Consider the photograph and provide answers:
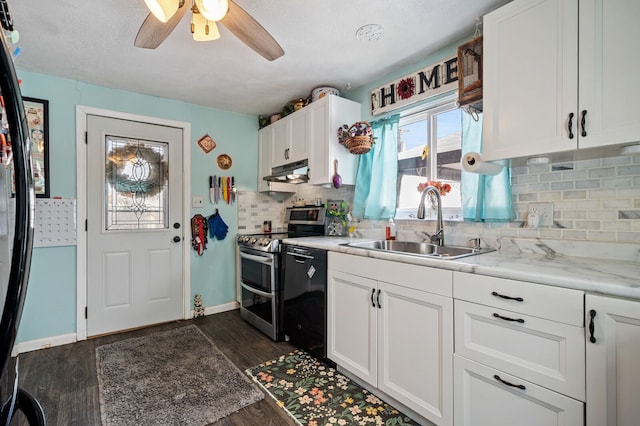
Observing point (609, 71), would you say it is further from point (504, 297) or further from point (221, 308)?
point (221, 308)

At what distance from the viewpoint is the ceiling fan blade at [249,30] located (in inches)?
55.0

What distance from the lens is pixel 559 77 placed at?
1.37m

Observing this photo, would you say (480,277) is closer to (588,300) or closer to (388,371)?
(588,300)

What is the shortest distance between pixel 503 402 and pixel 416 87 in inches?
78.2

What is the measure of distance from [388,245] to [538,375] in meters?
1.30

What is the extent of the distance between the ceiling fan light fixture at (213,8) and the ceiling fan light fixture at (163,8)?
0.34ft

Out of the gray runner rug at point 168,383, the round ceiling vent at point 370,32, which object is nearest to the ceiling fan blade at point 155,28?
the round ceiling vent at point 370,32

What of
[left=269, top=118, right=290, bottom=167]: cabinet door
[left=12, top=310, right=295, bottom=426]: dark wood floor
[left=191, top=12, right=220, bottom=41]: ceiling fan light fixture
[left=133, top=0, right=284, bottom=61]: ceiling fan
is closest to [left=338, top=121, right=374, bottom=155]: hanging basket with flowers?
[left=269, top=118, right=290, bottom=167]: cabinet door

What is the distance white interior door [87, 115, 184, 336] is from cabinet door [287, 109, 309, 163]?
1.15m

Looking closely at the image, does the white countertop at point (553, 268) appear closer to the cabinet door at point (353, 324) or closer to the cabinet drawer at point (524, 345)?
the cabinet drawer at point (524, 345)

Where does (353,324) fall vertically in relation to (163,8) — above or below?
below

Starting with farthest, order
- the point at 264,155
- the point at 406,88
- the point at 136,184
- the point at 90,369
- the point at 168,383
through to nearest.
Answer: the point at 264,155 → the point at 136,184 → the point at 406,88 → the point at 90,369 → the point at 168,383

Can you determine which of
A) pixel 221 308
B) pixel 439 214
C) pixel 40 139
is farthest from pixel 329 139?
pixel 40 139

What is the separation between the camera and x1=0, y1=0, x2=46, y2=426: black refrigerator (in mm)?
474
